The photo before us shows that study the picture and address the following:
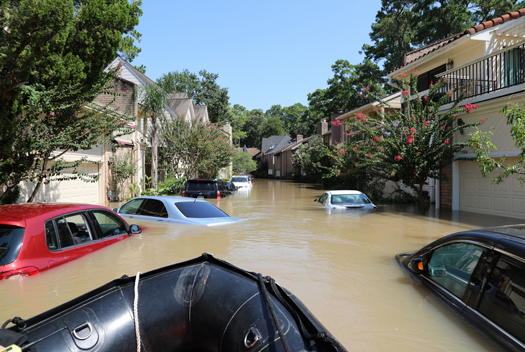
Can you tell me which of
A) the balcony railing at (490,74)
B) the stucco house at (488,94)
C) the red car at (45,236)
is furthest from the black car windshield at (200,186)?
the red car at (45,236)

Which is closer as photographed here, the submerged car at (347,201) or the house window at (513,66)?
the house window at (513,66)

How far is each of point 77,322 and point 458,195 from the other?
52.0 ft

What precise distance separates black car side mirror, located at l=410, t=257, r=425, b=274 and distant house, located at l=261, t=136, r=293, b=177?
65.9m

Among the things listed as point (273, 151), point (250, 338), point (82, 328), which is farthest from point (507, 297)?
point (273, 151)

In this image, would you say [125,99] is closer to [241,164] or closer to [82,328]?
[82,328]

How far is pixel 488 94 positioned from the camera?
44.5 ft

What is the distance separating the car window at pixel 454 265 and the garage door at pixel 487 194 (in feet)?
33.7

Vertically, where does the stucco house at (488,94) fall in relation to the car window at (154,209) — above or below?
above

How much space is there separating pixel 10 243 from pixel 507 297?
5.03 meters

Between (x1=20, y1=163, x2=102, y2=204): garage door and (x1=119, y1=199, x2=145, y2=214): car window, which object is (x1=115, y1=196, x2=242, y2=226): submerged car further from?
(x1=20, y1=163, x2=102, y2=204): garage door

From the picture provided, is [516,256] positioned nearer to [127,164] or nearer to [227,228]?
[227,228]

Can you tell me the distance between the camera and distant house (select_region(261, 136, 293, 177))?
2889 inches

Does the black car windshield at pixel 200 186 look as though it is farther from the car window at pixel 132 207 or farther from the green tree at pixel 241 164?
the green tree at pixel 241 164

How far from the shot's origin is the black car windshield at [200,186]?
661 inches
